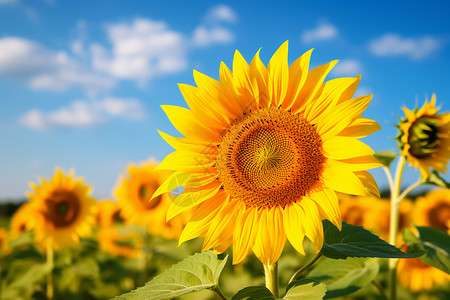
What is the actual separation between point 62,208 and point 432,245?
533 cm

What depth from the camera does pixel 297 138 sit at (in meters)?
2.06

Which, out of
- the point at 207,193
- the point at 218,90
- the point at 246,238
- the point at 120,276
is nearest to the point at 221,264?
the point at 246,238

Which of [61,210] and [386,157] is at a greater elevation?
[386,157]

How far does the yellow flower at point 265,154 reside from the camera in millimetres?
1912

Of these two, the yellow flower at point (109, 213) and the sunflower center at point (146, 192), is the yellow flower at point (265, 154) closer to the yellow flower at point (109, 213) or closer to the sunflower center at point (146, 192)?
the sunflower center at point (146, 192)

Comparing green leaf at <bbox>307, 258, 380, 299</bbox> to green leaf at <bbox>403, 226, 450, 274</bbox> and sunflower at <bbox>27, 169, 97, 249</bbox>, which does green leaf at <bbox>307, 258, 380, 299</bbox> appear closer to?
green leaf at <bbox>403, 226, 450, 274</bbox>

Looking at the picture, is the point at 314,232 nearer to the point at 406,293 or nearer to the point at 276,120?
the point at 276,120

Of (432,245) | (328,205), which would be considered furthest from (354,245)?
(432,245)

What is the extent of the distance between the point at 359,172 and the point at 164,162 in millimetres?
999

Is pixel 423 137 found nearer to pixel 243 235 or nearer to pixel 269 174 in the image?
pixel 269 174

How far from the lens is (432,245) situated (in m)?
2.84

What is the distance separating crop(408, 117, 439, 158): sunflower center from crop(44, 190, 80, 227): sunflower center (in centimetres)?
502

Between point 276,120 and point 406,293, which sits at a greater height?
point 276,120

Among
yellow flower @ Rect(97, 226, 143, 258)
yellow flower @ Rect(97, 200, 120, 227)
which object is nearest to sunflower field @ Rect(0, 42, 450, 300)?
yellow flower @ Rect(97, 226, 143, 258)
